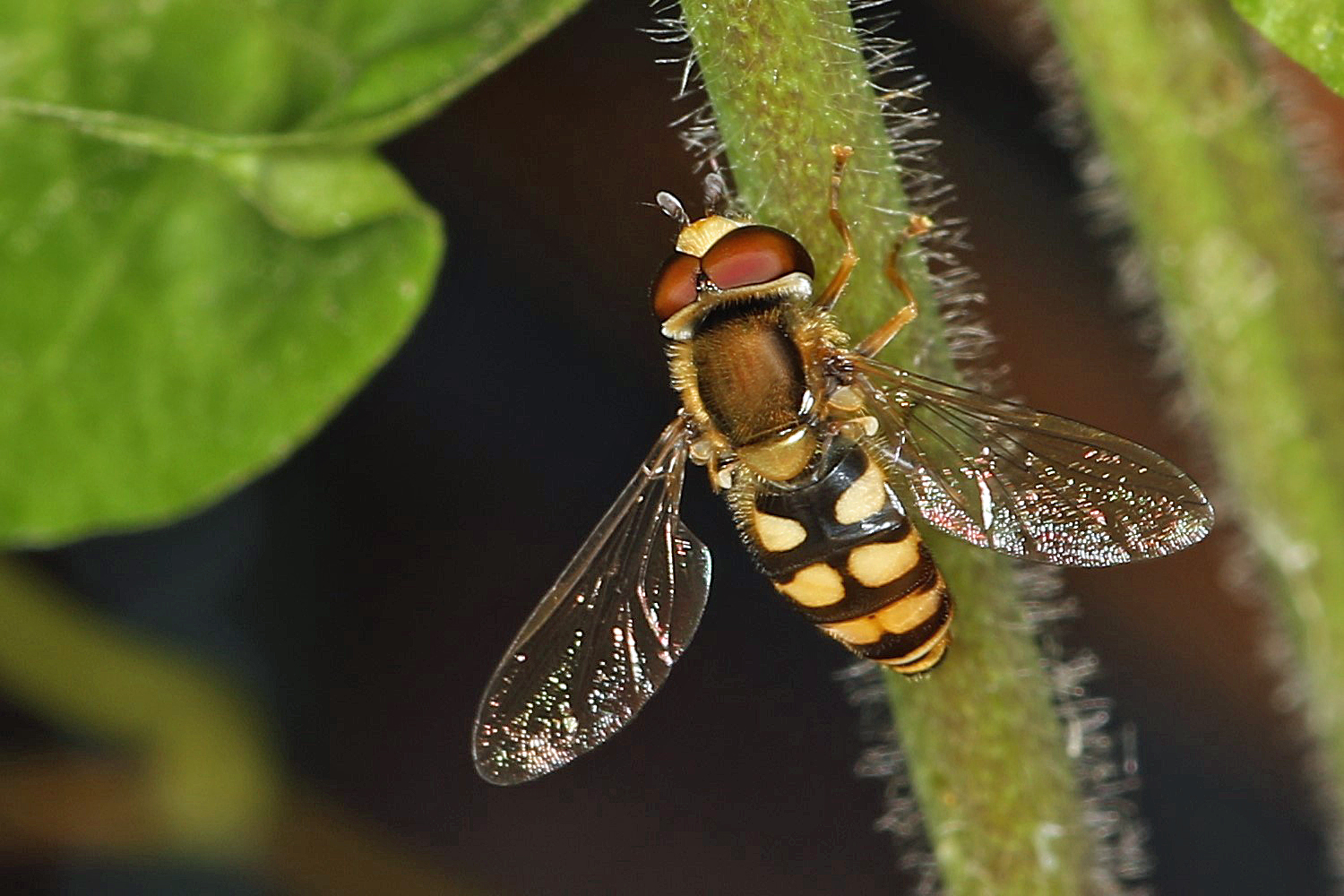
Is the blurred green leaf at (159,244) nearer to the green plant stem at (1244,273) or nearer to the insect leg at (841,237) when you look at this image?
the insect leg at (841,237)

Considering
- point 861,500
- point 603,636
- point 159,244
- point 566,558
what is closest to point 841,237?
point 861,500

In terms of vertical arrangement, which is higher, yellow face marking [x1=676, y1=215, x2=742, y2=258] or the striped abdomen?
yellow face marking [x1=676, y1=215, x2=742, y2=258]

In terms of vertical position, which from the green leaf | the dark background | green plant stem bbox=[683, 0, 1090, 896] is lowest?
the dark background

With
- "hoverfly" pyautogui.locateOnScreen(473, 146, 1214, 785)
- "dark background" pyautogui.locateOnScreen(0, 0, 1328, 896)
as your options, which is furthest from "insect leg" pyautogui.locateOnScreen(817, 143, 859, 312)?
"dark background" pyautogui.locateOnScreen(0, 0, 1328, 896)

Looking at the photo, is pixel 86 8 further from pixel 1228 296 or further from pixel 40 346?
pixel 1228 296

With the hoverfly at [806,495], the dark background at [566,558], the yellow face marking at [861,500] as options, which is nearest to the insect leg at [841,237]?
the hoverfly at [806,495]

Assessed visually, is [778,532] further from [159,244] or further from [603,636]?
[159,244]

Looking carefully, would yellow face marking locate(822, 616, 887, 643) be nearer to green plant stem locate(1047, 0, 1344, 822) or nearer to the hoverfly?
the hoverfly
